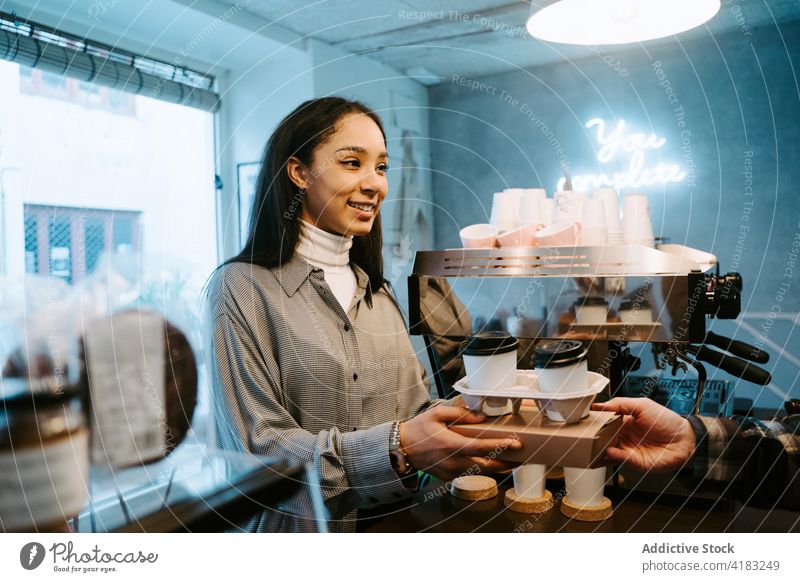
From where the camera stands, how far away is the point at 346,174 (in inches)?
36.9

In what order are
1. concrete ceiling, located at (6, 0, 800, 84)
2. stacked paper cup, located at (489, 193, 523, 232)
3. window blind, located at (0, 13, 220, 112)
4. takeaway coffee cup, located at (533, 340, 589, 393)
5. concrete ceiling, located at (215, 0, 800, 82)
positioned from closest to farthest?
takeaway coffee cup, located at (533, 340, 589, 393) → stacked paper cup, located at (489, 193, 523, 232) → window blind, located at (0, 13, 220, 112) → concrete ceiling, located at (6, 0, 800, 84) → concrete ceiling, located at (215, 0, 800, 82)

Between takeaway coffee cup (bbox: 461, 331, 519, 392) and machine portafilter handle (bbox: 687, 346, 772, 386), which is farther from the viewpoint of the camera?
machine portafilter handle (bbox: 687, 346, 772, 386)

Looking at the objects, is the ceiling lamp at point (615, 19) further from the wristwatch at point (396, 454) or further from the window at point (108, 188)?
the window at point (108, 188)

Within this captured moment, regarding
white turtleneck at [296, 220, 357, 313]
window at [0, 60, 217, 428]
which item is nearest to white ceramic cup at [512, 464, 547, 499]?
white turtleneck at [296, 220, 357, 313]

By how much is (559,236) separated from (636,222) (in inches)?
6.8

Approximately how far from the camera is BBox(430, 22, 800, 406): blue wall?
2.34 m

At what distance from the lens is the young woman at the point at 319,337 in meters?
0.83

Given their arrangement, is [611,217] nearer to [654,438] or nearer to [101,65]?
[654,438]

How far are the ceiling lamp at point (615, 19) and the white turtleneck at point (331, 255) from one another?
42cm

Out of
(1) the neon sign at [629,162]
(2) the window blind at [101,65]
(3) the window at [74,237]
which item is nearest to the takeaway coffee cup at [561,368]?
(3) the window at [74,237]

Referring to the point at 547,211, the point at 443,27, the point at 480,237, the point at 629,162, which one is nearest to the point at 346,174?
the point at 480,237

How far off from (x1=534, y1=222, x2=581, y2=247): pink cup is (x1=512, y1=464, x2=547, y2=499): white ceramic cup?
0.99 ft

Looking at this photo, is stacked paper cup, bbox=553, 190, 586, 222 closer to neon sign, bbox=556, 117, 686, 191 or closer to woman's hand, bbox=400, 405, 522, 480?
woman's hand, bbox=400, 405, 522, 480

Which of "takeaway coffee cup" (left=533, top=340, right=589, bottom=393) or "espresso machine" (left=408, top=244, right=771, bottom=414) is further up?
"espresso machine" (left=408, top=244, right=771, bottom=414)
